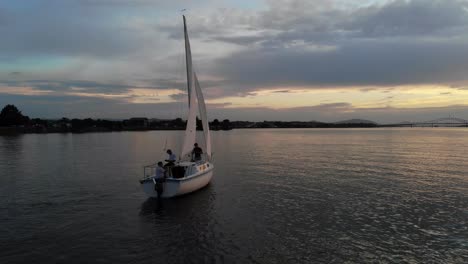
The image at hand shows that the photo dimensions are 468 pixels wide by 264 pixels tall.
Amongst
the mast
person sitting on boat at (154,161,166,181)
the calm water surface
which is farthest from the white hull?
the mast

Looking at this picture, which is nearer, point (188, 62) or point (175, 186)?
point (175, 186)

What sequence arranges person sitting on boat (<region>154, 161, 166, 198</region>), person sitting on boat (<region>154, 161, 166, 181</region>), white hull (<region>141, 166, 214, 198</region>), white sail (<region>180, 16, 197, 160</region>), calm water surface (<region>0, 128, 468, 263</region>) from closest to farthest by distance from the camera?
calm water surface (<region>0, 128, 468, 263</region>), person sitting on boat (<region>154, 161, 166, 198</region>), person sitting on boat (<region>154, 161, 166, 181</region>), white hull (<region>141, 166, 214, 198</region>), white sail (<region>180, 16, 197, 160</region>)

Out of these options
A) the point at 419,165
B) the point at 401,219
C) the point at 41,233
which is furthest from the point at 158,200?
the point at 419,165

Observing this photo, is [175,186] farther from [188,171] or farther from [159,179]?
[188,171]

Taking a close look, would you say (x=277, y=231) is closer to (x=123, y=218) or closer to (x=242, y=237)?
(x=242, y=237)

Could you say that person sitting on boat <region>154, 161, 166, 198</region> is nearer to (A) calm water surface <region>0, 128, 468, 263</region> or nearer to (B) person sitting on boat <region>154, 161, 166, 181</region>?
(B) person sitting on boat <region>154, 161, 166, 181</region>

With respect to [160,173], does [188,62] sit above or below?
above

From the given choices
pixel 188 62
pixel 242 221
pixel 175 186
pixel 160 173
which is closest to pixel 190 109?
pixel 188 62

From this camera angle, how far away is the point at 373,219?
19.3 metres

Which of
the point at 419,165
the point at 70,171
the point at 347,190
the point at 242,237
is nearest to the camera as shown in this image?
the point at 242,237

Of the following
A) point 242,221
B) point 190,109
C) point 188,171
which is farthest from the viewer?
point 190,109

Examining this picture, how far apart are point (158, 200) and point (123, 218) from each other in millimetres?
3342

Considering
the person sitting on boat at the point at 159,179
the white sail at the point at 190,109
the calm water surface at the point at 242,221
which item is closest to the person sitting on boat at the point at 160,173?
the person sitting on boat at the point at 159,179

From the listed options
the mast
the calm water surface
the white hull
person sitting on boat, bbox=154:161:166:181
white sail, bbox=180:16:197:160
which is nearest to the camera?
the calm water surface
